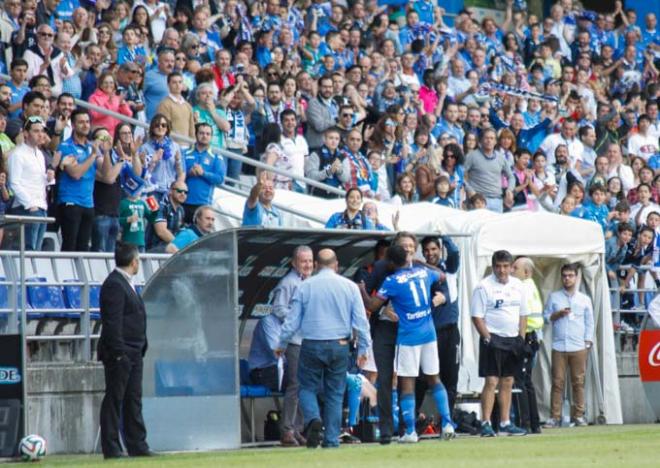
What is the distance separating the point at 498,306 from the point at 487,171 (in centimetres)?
644

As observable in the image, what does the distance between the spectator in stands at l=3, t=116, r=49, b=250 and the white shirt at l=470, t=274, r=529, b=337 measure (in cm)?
488

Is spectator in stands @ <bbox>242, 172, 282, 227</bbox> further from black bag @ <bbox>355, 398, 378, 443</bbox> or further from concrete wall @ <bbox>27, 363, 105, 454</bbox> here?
concrete wall @ <bbox>27, 363, 105, 454</bbox>

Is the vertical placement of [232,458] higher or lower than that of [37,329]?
lower

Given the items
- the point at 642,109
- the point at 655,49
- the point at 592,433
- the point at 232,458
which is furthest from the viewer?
the point at 655,49

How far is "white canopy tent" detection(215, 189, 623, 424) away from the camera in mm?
20203

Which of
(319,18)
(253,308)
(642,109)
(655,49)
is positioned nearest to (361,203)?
(253,308)

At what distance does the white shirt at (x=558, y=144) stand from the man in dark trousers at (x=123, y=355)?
13.4 metres

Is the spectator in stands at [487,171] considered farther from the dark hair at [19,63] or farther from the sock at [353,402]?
the sock at [353,402]

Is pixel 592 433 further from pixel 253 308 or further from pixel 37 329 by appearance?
pixel 37 329

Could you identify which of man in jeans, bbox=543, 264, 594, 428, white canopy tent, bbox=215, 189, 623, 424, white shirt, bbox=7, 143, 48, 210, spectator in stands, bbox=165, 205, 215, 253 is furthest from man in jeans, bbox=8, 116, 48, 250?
man in jeans, bbox=543, 264, 594, 428

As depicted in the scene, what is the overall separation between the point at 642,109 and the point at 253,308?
14.8 m

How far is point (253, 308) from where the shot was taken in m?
19.0

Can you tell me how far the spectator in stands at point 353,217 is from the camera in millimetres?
19453

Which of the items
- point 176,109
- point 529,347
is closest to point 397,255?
point 529,347
